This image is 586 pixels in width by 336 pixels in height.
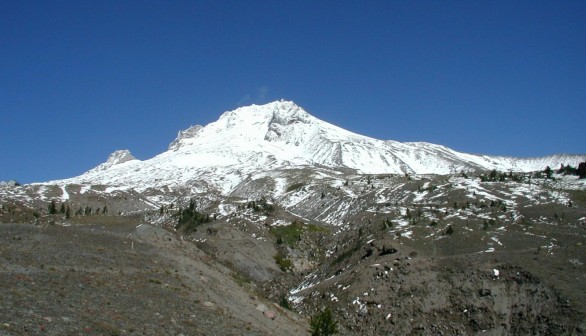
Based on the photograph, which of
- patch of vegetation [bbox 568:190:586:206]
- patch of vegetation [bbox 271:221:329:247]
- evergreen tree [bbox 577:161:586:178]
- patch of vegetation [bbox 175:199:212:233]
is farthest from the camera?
evergreen tree [bbox 577:161:586:178]

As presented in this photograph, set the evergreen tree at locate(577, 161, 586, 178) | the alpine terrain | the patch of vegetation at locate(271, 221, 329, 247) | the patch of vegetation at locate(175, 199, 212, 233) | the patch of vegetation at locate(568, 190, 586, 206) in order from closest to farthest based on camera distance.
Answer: the alpine terrain → the patch of vegetation at locate(271, 221, 329, 247) → the patch of vegetation at locate(175, 199, 212, 233) → the patch of vegetation at locate(568, 190, 586, 206) → the evergreen tree at locate(577, 161, 586, 178)

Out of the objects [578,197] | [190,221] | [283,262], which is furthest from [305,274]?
[578,197]

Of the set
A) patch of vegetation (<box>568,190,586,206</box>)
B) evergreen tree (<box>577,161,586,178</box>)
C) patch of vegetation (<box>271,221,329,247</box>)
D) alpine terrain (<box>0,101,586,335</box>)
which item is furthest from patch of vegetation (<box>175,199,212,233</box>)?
evergreen tree (<box>577,161,586,178</box>)

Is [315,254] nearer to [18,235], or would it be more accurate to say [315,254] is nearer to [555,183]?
[18,235]

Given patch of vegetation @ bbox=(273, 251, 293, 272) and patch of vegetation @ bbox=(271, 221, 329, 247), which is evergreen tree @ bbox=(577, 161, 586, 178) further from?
patch of vegetation @ bbox=(273, 251, 293, 272)

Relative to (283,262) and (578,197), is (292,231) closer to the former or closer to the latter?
(283,262)

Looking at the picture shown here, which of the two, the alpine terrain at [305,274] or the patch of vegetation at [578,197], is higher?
the patch of vegetation at [578,197]

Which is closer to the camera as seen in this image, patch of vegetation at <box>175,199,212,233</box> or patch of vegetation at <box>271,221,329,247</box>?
patch of vegetation at <box>271,221,329,247</box>

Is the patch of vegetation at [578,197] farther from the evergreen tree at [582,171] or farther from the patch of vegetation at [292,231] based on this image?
the patch of vegetation at [292,231]

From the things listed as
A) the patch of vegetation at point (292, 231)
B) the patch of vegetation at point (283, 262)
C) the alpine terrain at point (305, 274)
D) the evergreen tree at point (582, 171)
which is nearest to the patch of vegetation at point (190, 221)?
the alpine terrain at point (305, 274)

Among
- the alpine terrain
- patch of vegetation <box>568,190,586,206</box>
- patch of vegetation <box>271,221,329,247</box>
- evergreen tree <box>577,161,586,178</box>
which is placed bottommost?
the alpine terrain

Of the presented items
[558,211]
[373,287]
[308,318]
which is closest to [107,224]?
[308,318]

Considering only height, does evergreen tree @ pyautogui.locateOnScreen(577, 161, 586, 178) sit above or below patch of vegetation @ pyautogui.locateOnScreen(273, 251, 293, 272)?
above

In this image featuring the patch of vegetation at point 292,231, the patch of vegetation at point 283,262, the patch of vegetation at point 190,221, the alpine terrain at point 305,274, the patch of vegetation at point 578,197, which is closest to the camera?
the alpine terrain at point 305,274
